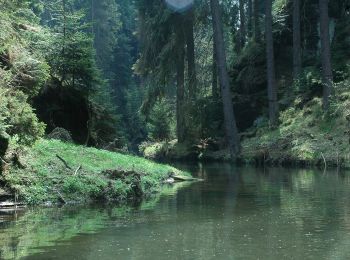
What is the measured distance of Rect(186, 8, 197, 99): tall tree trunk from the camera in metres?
36.4

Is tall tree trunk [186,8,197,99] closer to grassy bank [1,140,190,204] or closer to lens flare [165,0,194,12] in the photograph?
lens flare [165,0,194,12]

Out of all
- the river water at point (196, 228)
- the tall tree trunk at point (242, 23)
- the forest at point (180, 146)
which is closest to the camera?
the river water at point (196, 228)

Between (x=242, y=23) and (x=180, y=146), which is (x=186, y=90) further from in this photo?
(x=242, y=23)

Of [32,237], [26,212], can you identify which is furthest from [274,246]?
[26,212]

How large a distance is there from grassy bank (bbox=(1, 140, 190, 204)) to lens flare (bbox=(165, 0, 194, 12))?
2035 cm

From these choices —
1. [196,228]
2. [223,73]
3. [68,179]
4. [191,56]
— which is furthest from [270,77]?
[196,228]

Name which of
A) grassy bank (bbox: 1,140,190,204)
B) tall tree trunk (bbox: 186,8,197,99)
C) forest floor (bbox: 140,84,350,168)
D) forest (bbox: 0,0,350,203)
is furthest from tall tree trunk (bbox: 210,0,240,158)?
grassy bank (bbox: 1,140,190,204)

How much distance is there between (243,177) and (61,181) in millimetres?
8576

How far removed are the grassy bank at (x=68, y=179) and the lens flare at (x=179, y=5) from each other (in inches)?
801

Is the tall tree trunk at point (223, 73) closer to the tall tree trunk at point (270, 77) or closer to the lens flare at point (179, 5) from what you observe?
the tall tree trunk at point (270, 77)

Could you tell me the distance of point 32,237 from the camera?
376 inches

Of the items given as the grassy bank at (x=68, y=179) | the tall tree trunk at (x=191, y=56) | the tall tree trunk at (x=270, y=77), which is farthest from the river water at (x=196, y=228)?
the tall tree trunk at (x=191, y=56)

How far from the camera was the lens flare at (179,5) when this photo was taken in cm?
3588

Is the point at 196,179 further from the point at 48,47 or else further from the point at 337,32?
the point at 337,32
